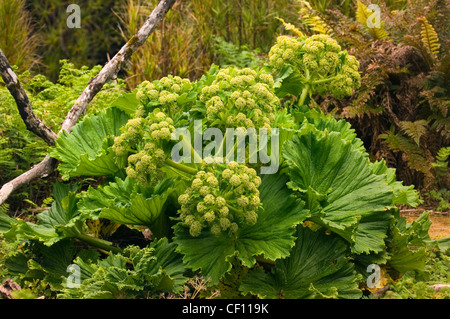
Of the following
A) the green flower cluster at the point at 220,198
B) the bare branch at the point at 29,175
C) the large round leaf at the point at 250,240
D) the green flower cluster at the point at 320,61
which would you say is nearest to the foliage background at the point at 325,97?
the bare branch at the point at 29,175

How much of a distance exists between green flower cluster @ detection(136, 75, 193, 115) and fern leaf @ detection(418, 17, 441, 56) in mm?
2906

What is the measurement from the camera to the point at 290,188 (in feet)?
9.42

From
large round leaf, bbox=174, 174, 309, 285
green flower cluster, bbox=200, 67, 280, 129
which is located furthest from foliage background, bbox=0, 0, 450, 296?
green flower cluster, bbox=200, 67, 280, 129

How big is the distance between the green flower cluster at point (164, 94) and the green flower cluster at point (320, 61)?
85 centimetres

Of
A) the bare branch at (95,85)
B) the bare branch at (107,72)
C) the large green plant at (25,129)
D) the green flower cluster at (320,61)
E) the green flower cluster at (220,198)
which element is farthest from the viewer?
the large green plant at (25,129)

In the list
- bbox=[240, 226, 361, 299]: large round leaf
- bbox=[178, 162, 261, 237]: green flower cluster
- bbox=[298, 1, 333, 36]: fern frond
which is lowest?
bbox=[240, 226, 361, 299]: large round leaf

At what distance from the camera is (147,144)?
2566 mm

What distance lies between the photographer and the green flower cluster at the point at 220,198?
8.18 ft

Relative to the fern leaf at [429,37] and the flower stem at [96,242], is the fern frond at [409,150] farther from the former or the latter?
the flower stem at [96,242]

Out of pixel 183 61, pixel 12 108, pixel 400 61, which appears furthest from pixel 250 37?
pixel 12 108

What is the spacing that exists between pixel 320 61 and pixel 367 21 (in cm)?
223

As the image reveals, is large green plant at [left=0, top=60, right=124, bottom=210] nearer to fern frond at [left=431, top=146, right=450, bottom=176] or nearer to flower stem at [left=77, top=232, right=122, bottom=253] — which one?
flower stem at [left=77, top=232, right=122, bottom=253]

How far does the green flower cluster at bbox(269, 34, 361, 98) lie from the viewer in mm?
3375

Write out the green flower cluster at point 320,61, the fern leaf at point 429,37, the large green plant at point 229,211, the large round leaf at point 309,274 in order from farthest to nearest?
the fern leaf at point 429,37 → the green flower cluster at point 320,61 → the large round leaf at point 309,274 → the large green plant at point 229,211
